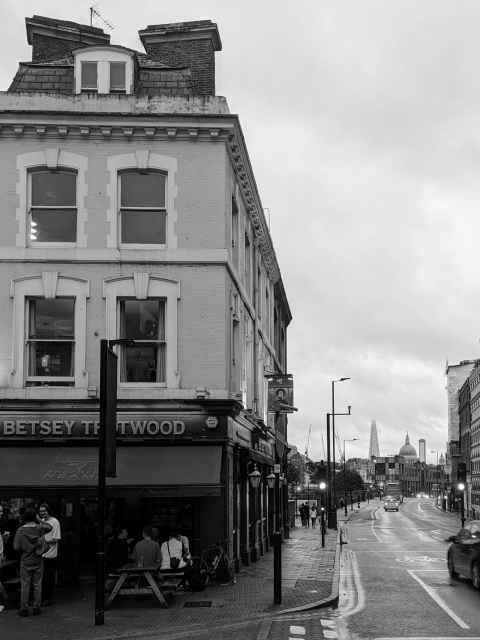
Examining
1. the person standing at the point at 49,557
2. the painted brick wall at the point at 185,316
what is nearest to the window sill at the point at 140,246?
the painted brick wall at the point at 185,316

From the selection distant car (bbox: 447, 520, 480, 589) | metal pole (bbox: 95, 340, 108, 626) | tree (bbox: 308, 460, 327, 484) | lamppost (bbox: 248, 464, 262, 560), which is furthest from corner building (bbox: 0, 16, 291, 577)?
tree (bbox: 308, 460, 327, 484)

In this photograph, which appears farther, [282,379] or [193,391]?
[282,379]

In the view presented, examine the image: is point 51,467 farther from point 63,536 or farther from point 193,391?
point 193,391

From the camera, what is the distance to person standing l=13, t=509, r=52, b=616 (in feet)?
51.8

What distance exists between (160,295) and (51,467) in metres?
4.91

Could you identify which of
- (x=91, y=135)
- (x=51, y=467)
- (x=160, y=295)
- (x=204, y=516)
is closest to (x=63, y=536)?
(x=51, y=467)

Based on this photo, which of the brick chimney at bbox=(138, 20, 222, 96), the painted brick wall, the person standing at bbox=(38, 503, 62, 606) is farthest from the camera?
the brick chimney at bbox=(138, 20, 222, 96)

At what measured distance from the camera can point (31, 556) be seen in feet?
51.9

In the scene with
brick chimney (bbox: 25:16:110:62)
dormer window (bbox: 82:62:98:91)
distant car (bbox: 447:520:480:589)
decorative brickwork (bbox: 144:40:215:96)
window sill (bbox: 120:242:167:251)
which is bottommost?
distant car (bbox: 447:520:480:589)

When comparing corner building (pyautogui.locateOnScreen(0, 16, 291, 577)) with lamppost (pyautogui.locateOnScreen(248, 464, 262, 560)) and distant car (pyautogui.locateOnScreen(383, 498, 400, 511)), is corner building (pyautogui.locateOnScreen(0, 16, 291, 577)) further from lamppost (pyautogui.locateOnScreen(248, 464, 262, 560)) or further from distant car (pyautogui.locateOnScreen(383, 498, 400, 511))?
distant car (pyautogui.locateOnScreen(383, 498, 400, 511))

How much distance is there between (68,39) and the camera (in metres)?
27.5

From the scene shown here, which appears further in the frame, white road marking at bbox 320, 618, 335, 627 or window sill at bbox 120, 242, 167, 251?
window sill at bbox 120, 242, 167, 251

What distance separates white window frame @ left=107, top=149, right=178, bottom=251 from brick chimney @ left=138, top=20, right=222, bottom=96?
345 cm

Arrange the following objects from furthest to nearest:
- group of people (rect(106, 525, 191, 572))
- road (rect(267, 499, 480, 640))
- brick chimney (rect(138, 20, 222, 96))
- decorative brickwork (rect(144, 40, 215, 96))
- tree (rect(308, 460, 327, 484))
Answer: tree (rect(308, 460, 327, 484)), brick chimney (rect(138, 20, 222, 96)), decorative brickwork (rect(144, 40, 215, 96)), group of people (rect(106, 525, 191, 572)), road (rect(267, 499, 480, 640))
